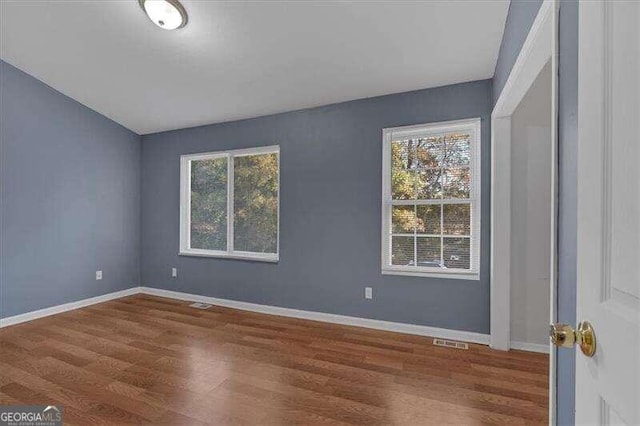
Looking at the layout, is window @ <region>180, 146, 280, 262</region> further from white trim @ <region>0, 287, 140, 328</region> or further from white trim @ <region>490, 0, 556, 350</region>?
white trim @ <region>490, 0, 556, 350</region>

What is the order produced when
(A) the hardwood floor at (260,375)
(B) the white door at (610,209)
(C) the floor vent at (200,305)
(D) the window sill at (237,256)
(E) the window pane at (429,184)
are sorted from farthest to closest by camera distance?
(C) the floor vent at (200,305), (D) the window sill at (237,256), (E) the window pane at (429,184), (A) the hardwood floor at (260,375), (B) the white door at (610,209)

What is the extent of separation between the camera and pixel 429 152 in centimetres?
315

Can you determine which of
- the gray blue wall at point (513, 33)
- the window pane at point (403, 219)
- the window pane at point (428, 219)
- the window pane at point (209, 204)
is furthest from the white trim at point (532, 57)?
the window pane at point (209, 204)

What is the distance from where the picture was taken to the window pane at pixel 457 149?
3.01 m

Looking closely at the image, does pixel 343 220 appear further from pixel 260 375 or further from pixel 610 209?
pixel 610 209

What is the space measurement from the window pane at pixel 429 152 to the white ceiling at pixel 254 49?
52 cm

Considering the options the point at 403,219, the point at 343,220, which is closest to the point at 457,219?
the point at 403,219

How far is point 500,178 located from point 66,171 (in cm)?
476

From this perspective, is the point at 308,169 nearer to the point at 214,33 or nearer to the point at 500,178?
the point at 214,33

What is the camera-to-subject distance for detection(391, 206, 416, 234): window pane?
320 centimetres

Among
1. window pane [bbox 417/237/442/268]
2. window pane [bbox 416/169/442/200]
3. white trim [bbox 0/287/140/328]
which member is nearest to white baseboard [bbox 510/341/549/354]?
window pane [bbox 417/237/442/268]

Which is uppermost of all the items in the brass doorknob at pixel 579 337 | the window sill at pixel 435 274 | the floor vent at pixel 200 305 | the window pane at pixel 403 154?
the window pane at pixel 403 154

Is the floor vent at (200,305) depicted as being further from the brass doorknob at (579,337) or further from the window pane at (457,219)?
the brass doorknob at (579,337)

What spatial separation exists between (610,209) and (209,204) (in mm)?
4337
